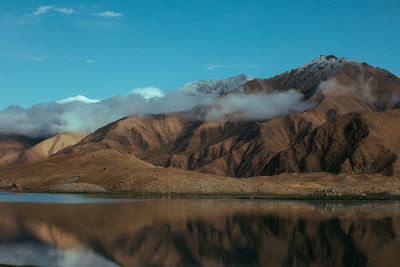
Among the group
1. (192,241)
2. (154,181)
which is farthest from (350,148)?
(192,241)

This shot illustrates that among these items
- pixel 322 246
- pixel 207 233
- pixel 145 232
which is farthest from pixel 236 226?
pixel 322 246

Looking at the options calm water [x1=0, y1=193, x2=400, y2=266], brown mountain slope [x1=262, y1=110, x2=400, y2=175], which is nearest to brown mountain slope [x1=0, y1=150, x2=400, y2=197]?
brown mountain slope [x1=262, y1=110, x2=400, y2=175]

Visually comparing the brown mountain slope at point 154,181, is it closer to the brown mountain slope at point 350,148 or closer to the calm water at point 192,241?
the brown mountain slope at point 350,148

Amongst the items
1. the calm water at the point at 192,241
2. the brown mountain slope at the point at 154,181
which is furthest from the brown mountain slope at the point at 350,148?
the calm water at the point at 192,241

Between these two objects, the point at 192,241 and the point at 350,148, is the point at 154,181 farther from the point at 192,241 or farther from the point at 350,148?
the point at 192,241

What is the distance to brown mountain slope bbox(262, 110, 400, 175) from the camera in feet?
510

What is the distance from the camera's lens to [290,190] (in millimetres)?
122938

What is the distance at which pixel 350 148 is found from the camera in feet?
546

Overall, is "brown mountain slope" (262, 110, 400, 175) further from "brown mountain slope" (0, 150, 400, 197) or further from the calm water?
the calm water

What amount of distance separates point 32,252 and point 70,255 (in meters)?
2.52

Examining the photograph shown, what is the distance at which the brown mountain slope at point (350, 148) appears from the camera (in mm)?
155500

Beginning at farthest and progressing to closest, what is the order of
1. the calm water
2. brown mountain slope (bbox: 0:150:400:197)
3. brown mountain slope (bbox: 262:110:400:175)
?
brown mountain slope (bbox: 262:110:400:175)
brown mountain slope (bbox: 0:150:400:197)
the calm water

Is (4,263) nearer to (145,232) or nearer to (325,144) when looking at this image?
(145,232)

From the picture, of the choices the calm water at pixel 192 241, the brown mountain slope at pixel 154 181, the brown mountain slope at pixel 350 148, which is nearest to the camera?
the calm water at pixel 192 241
